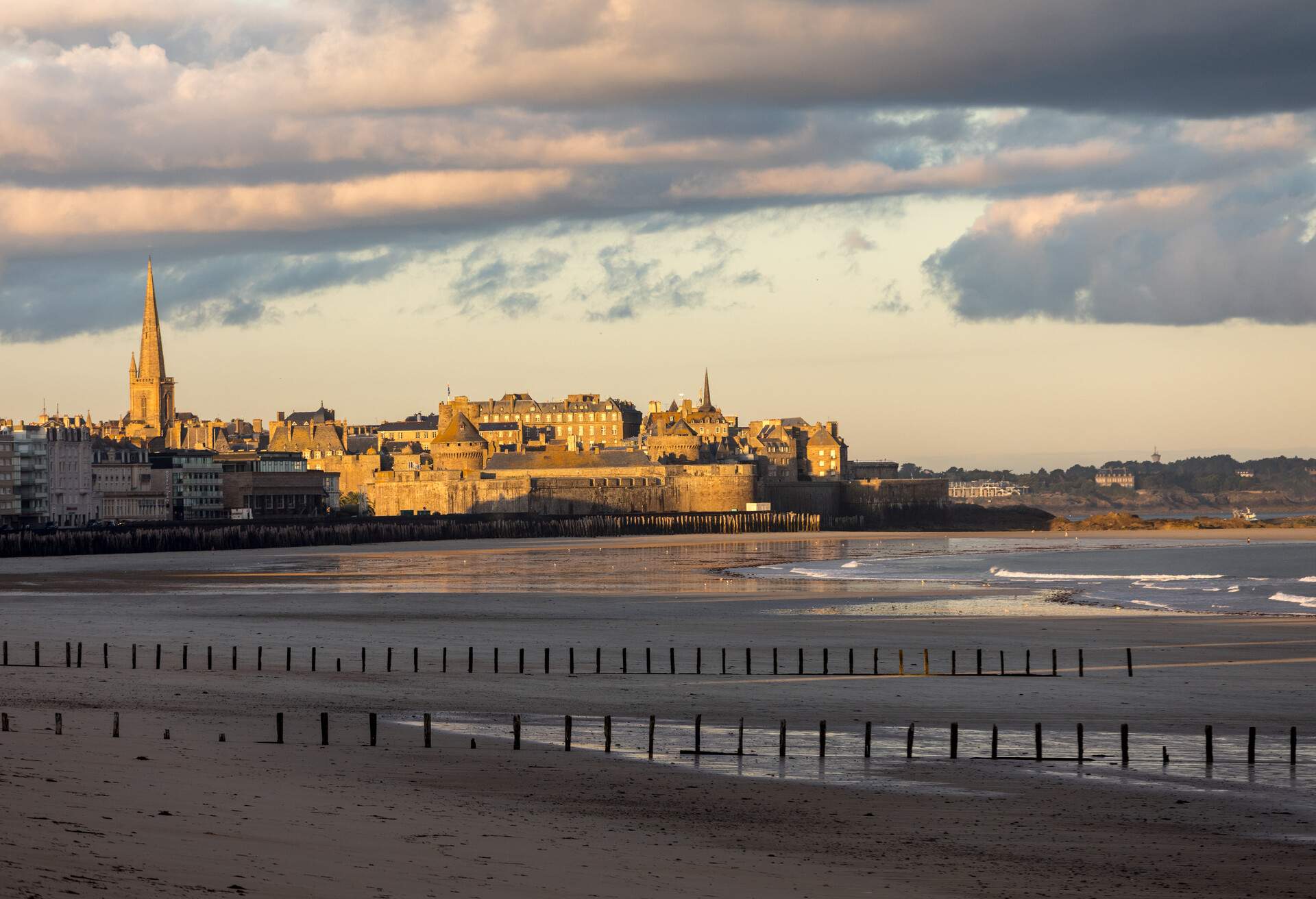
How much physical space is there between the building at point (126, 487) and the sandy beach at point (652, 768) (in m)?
82.2

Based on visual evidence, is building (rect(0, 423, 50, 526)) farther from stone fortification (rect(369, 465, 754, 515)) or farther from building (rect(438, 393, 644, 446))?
building (rect(438, 393, 644, 446))

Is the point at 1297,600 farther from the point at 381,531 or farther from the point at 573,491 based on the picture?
the point at 573,491

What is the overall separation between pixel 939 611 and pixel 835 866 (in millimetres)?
27793

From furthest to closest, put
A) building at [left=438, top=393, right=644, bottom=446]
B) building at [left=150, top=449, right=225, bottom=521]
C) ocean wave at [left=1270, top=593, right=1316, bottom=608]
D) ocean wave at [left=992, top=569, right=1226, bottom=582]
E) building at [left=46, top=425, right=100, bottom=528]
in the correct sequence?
building at [left=438, top=393, right=644, bottom=446] < building at [left=150, top=449, right=225, bottom=521] < building at [left=46, top=425, right=100, bottom=528] < ocean wave at [left=992, top=569, right=1226, bottom=582] < ocean wave at [left=1270, top=593, right=1316, bottom=608]

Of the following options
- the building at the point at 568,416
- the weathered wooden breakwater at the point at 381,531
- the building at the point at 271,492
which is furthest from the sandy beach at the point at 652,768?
the building at the point at 568,416

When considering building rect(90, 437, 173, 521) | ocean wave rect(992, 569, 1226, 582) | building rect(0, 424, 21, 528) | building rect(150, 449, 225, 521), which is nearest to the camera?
ocean wave rect(992, 569, 1226, 582)

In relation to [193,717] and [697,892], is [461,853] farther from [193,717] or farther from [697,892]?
[193,717]

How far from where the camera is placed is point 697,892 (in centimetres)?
1141

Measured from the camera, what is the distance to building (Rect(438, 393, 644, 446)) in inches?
7446

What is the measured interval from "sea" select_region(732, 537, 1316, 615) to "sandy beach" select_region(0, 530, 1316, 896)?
734 centimetres

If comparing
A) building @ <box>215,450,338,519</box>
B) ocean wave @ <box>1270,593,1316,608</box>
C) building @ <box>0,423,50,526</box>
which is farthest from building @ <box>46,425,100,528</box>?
ocean wave @ <box>1270,593,1316,608</box>

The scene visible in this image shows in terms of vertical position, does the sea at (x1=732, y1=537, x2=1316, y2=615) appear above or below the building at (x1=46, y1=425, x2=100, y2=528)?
below

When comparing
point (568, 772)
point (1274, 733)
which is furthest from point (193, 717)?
point (1274, 733)

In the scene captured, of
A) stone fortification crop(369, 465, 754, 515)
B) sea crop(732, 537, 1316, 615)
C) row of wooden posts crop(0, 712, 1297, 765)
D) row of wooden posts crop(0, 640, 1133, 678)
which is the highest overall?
stone fortification crop(369, 465, 754, 515)
